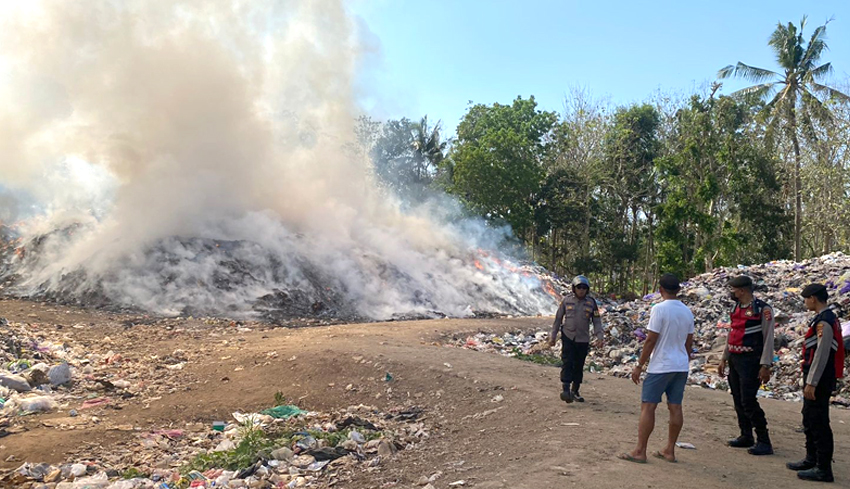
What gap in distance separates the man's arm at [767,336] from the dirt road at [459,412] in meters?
0.77

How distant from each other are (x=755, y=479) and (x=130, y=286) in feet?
48.8

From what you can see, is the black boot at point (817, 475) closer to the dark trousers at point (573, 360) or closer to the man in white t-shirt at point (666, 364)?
the man in white t-shirt at point (666, 364)

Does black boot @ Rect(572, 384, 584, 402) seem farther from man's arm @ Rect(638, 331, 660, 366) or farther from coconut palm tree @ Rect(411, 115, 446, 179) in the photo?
coconut palm tree @ Rect(411, 115, 446, 179)

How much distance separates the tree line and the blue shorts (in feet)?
68.2

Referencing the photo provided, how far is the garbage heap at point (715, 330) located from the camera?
9.25 meters

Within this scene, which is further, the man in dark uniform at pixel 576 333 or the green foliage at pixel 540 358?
the green foliage at pixel 540 358

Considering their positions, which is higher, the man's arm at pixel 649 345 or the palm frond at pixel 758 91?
the palm frond at pixel 758 91

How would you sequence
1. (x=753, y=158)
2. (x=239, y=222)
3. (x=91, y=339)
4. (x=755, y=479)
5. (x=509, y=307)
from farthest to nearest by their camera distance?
1. (x=753, y=158)
2. (x=509, y=307)
3. (x=239, y=222)
4. (x=91, y=339)
5. (x=755, y=479)

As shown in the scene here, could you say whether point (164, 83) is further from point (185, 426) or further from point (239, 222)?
point (185, 426)

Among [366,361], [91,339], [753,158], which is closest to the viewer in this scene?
[366,361]

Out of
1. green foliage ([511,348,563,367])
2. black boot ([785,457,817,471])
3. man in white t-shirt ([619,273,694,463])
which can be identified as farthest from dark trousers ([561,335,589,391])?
green foliage ([511,348,563,367])

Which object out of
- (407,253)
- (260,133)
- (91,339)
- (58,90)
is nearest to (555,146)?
(407,253)

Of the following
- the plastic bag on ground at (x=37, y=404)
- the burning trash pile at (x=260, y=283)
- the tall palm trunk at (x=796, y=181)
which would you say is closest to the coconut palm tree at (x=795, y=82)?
the tall palm trunk at (x=796, y=181)

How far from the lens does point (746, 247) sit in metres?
25.6
